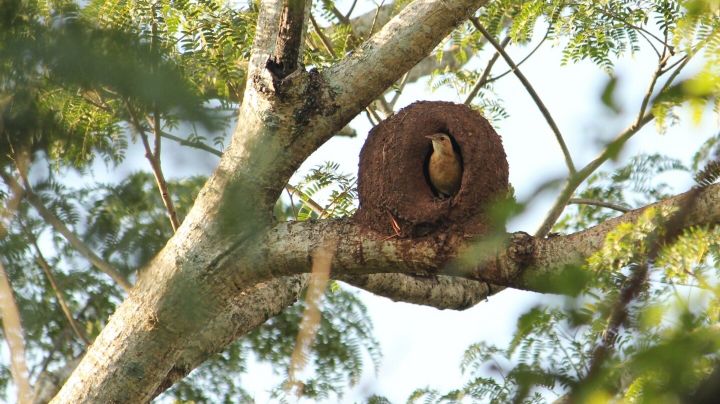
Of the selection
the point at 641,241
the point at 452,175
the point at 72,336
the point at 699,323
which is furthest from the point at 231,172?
the point at 72,336

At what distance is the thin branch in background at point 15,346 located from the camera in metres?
2.36

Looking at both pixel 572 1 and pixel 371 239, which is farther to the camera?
pixel 572 1

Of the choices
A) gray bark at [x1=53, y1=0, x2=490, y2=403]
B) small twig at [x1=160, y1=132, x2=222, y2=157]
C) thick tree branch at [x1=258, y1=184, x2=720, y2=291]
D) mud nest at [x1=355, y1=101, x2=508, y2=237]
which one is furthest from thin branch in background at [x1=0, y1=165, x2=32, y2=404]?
mud nest at [x1=355, y1=101, x2=508, y2=237]

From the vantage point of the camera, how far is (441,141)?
19.1ft

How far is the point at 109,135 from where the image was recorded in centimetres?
360

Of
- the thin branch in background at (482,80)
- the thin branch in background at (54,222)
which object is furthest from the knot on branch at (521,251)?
the thin branch in background at (482,80)

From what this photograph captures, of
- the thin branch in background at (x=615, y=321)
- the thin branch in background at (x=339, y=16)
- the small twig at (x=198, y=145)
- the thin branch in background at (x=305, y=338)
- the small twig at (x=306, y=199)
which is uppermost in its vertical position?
the thin branch in background at (x=339, y=16)

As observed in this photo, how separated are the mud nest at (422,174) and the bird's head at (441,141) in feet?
0.10

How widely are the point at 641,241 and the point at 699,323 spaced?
2.09 metres

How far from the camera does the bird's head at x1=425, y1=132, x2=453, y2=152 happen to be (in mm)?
5773

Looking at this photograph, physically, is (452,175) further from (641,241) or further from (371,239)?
(641,241)

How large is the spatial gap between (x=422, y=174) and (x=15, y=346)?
3412 mm

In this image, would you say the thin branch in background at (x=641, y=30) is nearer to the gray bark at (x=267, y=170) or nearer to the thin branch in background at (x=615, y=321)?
the gray bark at (x=267, y=170)

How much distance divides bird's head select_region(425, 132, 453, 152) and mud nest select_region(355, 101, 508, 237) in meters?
0.03
